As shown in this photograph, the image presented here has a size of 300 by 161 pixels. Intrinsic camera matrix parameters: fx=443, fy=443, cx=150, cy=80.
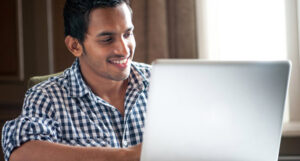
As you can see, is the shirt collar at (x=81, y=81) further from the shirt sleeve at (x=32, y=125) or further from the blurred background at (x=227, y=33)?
the blurred background at (x=227, y=33)

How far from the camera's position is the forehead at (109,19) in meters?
1.47

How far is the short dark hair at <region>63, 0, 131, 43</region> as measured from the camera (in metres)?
1.49

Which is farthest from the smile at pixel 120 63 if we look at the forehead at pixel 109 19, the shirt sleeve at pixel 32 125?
the shirt sleeve at pixel 32 125

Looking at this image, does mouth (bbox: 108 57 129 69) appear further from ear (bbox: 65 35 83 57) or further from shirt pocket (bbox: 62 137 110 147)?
shirt pocket (bbox: 62 137 110 147)

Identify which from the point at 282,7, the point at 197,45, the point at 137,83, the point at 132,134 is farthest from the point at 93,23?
the point at 282,7

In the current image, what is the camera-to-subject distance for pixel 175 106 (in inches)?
36.4

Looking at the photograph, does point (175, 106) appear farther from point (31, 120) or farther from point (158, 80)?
point (31, 120)

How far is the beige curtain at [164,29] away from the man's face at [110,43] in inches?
29.7

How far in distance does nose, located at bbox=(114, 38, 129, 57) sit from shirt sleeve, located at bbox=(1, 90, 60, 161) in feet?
0.89

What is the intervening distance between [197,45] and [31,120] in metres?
1.17

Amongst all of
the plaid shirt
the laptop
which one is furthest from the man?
the laptop

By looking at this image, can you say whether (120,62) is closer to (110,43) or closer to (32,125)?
(110,43)

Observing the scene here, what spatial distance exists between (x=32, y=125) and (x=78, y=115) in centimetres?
18

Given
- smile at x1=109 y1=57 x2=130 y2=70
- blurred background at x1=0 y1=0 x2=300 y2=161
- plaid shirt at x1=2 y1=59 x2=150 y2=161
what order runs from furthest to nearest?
blurred background at x1=0 y1=0 x2=300 y2=161 → smile at x1=109 y1=57 x2=130 y2=70 → plaid shirt at x1=2 y1=59 x2=150 y2=161
